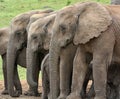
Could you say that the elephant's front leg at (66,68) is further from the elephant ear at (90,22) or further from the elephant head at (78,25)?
the elephant ear at (90,22)

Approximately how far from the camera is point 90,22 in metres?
8.12

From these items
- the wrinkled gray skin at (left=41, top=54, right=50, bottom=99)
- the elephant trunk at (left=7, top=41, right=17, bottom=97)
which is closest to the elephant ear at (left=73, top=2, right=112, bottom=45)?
the wrinkled gray skin at (left=41, top=54, right=50, bottom=99)

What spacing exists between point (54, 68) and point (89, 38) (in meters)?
0.85

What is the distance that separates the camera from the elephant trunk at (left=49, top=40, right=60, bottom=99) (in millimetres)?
8461

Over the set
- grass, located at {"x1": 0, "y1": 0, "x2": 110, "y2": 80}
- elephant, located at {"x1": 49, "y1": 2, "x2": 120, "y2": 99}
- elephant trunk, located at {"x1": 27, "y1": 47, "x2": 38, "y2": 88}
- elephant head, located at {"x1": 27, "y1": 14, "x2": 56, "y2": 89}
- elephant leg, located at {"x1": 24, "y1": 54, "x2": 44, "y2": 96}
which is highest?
elephant, located at {"x1": 49, "y1": 2, "x2": 120, "y2": 99}

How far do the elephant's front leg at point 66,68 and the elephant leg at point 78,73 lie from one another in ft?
1.09

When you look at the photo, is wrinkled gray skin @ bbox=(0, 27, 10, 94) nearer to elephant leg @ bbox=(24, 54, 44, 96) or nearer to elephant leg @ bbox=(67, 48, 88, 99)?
elephant leg @ bbox=(24, 54, 44, 96)

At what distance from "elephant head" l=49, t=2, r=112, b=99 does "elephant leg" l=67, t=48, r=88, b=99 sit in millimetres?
234

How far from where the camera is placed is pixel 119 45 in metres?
8.19

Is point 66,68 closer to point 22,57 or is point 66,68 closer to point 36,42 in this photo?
point 36,42

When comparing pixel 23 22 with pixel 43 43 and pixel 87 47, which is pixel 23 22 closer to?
pixel 43 43

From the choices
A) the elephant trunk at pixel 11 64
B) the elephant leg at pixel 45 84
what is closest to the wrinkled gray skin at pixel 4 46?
the elephant trunk at pixel 11 64

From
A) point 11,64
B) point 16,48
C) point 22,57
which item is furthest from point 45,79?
point 22,57

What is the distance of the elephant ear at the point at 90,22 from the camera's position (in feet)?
26.4
